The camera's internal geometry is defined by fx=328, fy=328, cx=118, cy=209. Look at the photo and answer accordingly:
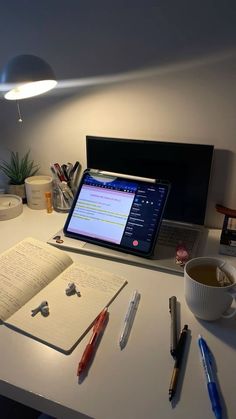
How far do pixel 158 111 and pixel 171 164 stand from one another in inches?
6.2

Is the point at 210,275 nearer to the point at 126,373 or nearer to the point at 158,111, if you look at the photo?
the point at 126,373

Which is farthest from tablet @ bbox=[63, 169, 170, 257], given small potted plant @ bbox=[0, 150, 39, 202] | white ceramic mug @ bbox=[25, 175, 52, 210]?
small potted plant @ bbox=[0, 150, 39, 202]

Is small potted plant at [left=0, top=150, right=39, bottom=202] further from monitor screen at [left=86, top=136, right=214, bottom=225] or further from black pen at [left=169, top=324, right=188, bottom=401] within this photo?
black pen at [left=169, top=324, right=188, bottom=401]

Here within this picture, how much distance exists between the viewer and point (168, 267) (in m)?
0.82

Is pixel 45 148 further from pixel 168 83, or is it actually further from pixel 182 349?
pixel 182 349

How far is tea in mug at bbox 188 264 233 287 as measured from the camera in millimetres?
665

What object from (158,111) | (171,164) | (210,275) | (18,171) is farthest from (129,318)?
(18,171)

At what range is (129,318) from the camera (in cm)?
66

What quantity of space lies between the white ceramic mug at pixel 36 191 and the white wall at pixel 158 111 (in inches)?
4.4

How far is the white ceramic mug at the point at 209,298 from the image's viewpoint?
62cm

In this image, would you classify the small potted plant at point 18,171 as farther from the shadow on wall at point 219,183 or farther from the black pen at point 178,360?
the black pen at point 178,360

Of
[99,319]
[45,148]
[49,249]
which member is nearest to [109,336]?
[99,319]

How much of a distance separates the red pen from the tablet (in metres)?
0.23

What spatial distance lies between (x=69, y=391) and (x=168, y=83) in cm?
78
